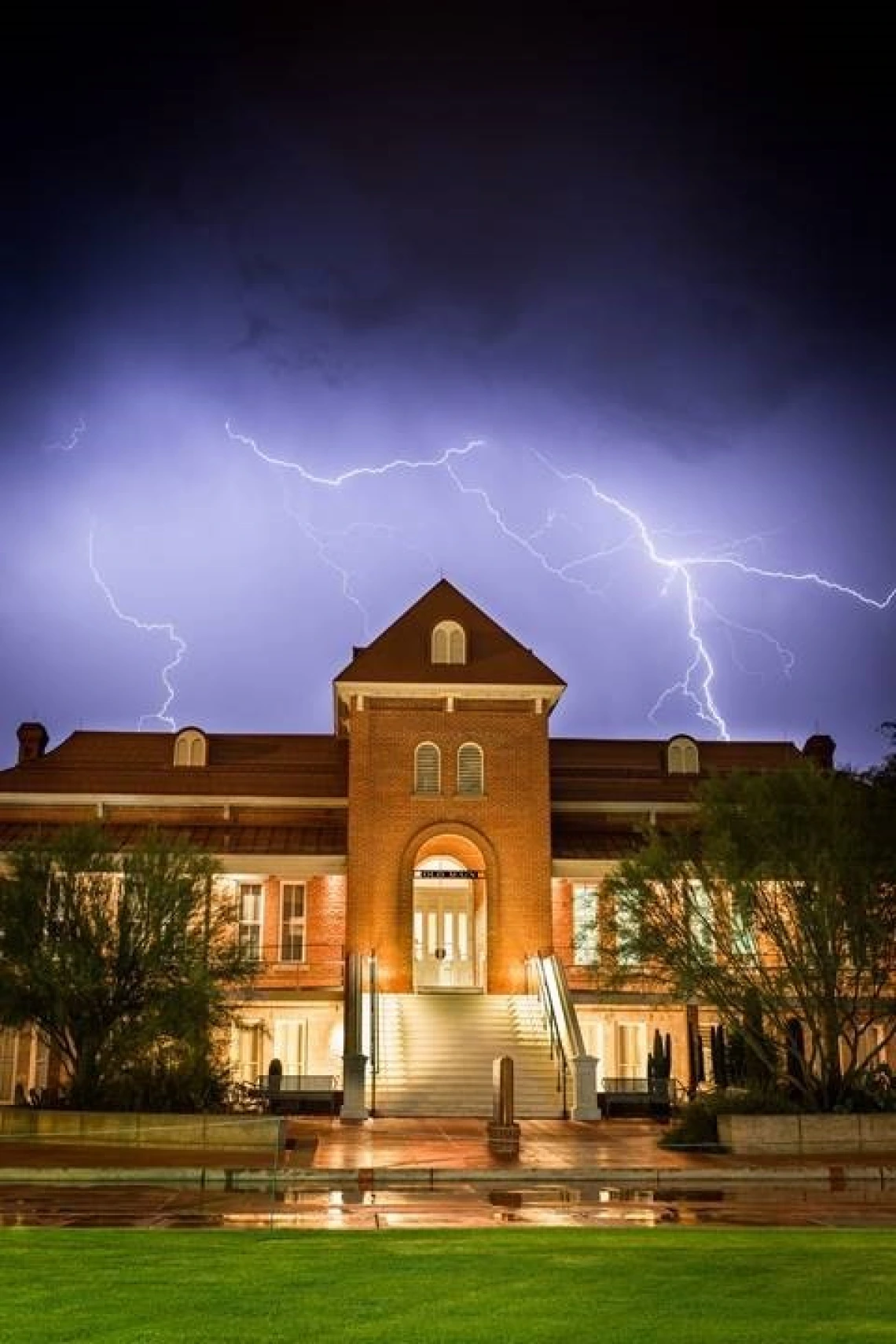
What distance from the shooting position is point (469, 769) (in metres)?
36.6

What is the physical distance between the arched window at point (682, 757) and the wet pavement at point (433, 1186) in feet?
67.5

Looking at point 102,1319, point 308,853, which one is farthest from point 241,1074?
point 102,1319

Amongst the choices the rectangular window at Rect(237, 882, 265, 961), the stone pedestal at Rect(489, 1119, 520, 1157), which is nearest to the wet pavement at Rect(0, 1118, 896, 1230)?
the stone pedestal at Rect(489, 1119, 520, 1157)

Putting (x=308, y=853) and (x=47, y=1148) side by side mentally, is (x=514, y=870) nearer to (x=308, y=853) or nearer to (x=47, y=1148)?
(x=308, y=853)

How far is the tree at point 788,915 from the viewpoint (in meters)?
22.3

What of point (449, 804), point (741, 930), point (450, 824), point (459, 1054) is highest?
point (449, 804)

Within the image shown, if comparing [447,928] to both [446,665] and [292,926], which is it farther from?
[446,665]

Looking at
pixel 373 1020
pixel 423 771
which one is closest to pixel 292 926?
pixel 423 771

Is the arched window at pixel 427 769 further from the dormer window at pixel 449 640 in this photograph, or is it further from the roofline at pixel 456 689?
the dormer window at pixel 449 640

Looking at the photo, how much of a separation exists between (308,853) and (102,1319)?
94.8 ft

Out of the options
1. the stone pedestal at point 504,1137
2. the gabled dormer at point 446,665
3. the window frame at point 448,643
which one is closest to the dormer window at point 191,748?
the gabled dormer at point 446,665

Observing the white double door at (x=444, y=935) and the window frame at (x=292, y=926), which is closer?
the window frame at (x=292, y=926)

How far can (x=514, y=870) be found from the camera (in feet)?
117

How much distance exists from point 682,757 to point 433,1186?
27014mm
